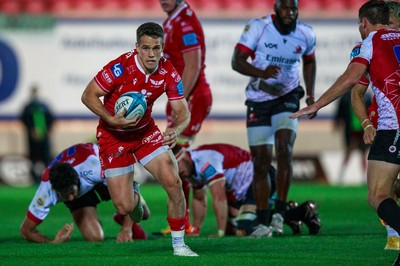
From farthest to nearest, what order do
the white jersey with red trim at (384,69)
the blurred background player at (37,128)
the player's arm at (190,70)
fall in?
the blurred background player at (37,128), the player's arm at (190,70), the white jersey with red trim at (384,69)

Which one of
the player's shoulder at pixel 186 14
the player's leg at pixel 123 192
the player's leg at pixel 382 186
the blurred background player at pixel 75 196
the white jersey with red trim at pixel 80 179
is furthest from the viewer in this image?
the player's shoulder at pixel 186 14

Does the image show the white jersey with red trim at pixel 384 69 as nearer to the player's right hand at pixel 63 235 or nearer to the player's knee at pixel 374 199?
the player's knee at pixel 374 199

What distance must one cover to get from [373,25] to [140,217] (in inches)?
110

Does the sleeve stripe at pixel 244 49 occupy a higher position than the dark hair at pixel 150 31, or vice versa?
the dark hair at pixel 150 31

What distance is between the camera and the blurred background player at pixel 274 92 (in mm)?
10375

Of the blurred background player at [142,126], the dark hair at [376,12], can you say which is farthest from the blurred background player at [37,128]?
the dark hair at [376,12]

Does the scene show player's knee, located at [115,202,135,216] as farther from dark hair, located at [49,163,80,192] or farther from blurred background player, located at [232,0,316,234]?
blurred background player, located at [232,0,316,234]

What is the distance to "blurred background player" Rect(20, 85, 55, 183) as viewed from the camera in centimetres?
2059

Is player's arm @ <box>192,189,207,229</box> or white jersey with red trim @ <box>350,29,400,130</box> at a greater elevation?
white jersey with red trim @ <box>350,29,400,130</box>

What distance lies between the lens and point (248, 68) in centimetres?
1030

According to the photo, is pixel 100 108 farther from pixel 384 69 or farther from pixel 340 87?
pixel 384 69

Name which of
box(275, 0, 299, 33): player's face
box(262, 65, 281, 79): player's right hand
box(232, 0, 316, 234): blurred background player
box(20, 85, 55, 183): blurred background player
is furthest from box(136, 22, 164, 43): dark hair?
box(20, 85, 55, 183): blurred background player

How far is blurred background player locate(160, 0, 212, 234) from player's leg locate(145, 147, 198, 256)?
2544 mm

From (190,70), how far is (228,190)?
4.61ft
